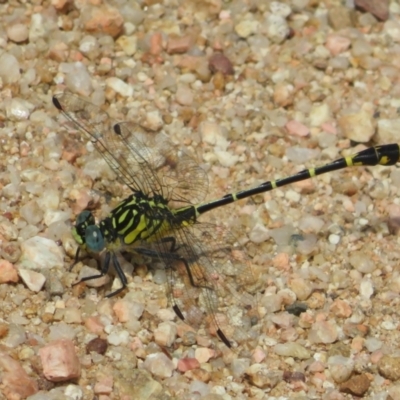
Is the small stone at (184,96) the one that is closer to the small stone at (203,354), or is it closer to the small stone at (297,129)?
the small stone at (297,129)

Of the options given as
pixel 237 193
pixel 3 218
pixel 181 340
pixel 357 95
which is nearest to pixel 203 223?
pixel 237 193

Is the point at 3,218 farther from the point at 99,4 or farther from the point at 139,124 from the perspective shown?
the point at 99,4

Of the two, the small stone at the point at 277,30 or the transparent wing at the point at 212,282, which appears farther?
the small stone at the point at 277,30

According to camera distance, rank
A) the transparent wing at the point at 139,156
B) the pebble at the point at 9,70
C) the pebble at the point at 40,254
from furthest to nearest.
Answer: the pebble at the point at 9,70
the transparent wing at the point at 139,156
the pebble at the point at 40,254

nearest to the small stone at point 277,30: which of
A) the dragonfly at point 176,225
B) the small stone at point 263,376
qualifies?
the dragonfly at point 176,225

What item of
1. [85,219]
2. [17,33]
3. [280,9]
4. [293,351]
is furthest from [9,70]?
[293,351]

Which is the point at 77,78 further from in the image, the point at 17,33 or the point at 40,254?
the point at 40,254
